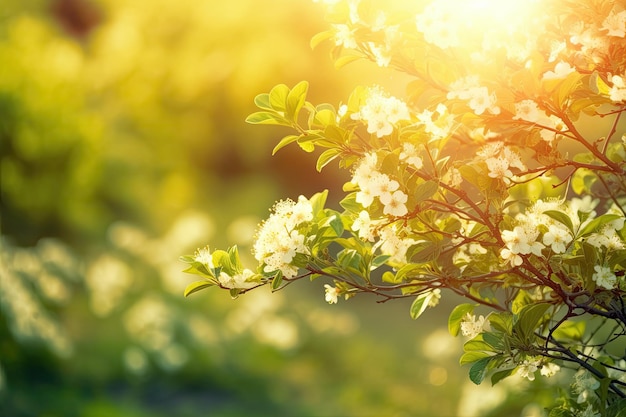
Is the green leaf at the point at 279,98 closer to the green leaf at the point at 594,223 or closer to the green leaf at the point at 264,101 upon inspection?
the green leaf at the point at 264,101

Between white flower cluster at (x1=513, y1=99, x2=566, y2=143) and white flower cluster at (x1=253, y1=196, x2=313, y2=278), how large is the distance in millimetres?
467

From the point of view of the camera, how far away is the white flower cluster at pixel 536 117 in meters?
1.48

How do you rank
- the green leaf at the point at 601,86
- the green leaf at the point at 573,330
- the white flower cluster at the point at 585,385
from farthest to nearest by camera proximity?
the green leaf at the point at 573,330 → the white flower cluster at the point at 585,385 → the green leaf at the point at 601,86

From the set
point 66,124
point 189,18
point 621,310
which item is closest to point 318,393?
point 66,124

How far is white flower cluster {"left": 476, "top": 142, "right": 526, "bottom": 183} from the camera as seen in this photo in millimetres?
1499

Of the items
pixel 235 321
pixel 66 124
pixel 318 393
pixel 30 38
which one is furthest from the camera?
pixel 30 38

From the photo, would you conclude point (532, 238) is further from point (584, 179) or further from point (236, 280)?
point (584, 179)

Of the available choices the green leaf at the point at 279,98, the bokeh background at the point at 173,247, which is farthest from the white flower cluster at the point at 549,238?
the bokeh background at the point at 173,247

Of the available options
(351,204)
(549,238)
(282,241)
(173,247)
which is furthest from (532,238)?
(173,247)

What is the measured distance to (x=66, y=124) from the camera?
265 inches

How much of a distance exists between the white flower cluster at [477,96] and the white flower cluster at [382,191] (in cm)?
20

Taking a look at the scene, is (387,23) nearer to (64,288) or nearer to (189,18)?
(64,288)

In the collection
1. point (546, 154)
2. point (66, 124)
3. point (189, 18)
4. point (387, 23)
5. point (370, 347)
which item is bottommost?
point (546, 154)

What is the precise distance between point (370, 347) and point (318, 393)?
0.79 metres
